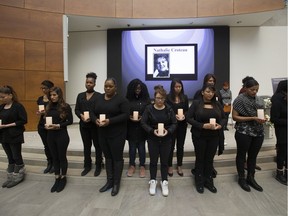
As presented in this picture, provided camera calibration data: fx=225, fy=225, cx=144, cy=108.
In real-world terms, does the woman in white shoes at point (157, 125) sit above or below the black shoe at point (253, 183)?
above

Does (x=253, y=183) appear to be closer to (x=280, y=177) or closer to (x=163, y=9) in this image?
(x=280, y=177)

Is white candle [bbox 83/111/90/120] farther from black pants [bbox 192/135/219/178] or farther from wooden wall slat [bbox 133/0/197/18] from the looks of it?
wooden wall slat [bbox 133/0/197/18]

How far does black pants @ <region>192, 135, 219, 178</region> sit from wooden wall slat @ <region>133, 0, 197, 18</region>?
5131mm

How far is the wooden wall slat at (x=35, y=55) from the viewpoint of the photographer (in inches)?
261

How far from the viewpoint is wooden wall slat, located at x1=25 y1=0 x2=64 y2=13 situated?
6.57m

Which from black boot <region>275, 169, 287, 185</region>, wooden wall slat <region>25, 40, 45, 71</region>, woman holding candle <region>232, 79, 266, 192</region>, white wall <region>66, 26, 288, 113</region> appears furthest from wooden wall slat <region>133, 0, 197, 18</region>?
black boot <region>275, 169, 287, 185</region>

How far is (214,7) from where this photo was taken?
22.8ft

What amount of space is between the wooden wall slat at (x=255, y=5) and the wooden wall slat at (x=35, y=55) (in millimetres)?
5999

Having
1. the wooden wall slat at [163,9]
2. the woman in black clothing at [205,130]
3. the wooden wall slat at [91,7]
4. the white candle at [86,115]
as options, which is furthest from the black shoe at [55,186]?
the wooden wall slat at [163,9]

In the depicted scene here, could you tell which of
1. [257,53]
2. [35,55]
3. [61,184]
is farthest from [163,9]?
[61,184]

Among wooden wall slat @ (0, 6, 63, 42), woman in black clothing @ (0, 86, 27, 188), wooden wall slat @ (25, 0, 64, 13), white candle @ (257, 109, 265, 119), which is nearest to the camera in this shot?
white candle @ (257, 109, 265, 119)

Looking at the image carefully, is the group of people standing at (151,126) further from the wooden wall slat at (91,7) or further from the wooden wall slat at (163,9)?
the wooden wall slat at (163,9)

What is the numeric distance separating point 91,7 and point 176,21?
8.93 ft

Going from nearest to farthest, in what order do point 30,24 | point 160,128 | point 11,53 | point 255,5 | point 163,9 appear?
point 160,128, point 11,53, point 30,24, point 255,5, point 163,9
